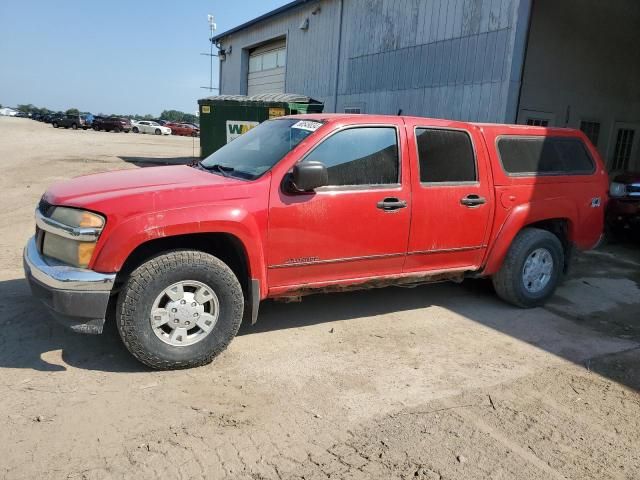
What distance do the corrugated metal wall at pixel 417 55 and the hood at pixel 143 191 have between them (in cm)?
722

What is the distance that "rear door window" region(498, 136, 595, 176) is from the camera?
5.11 meters

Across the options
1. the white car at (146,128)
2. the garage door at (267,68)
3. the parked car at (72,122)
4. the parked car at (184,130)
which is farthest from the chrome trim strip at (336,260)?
the parked car at (184,130)

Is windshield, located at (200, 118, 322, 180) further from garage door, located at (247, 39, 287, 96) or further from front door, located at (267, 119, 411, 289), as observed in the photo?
garage door, located at (247, 39, 287, 96)

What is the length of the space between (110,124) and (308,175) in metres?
50.0

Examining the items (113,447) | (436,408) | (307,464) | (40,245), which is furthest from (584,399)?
(40,245)

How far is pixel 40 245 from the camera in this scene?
3.80 m

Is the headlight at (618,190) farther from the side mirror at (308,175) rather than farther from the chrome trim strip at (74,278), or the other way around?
the chrome trim strip at (74,278)

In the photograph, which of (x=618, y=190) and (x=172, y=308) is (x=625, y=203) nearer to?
(x=618, y=190)

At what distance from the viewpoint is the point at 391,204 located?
4.31 meters

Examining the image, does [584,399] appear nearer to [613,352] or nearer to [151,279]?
[613,352]

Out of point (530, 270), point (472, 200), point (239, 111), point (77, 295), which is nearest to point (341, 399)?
point (77, 295)

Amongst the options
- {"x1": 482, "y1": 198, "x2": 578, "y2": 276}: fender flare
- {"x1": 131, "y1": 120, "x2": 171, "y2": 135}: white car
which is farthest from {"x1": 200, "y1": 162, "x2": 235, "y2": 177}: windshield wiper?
{"x1": 131, "y1": 120, "x2": 171, "y2": 135}: white car

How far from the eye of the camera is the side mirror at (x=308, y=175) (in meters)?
3.75

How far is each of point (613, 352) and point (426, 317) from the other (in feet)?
5.23
